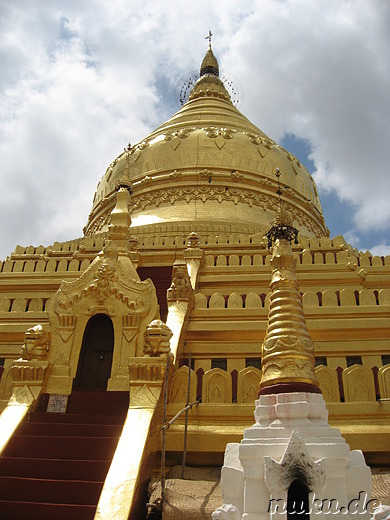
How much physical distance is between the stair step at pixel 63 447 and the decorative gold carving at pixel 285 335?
7.56 ft

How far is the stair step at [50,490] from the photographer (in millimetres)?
5535

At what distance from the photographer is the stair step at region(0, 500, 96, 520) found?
5262mm

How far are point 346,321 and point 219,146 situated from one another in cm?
1506

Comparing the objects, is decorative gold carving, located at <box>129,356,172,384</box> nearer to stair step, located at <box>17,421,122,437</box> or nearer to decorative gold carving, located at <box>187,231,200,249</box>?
stair step, located at <box>17,421,122,437</box>

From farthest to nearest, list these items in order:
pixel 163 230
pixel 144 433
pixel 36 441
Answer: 1. pixel 163 230
2. pixel 36 441
3. pixel 144 433

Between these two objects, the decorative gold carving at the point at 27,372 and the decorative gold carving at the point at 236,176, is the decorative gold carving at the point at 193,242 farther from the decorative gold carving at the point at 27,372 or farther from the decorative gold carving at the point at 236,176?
the decorative gold carving at the point at 236,176

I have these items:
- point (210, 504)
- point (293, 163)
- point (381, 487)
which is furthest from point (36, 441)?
point (293, 163)

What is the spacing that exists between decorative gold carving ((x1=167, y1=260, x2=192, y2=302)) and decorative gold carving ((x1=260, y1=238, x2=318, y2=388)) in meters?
3.81

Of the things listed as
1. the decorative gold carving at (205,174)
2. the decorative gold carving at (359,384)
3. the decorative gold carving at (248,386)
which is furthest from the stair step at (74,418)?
the decorative gold carving at (205,174)

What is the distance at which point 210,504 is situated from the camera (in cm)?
523

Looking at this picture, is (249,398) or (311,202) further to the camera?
(311,202)

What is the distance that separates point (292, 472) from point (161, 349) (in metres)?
3.16

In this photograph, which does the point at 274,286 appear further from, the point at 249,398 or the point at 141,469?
the point at 141,469

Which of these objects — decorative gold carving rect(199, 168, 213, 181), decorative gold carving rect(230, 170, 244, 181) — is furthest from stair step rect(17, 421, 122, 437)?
decorative gold carving rect(230, 170, 244, 181)
